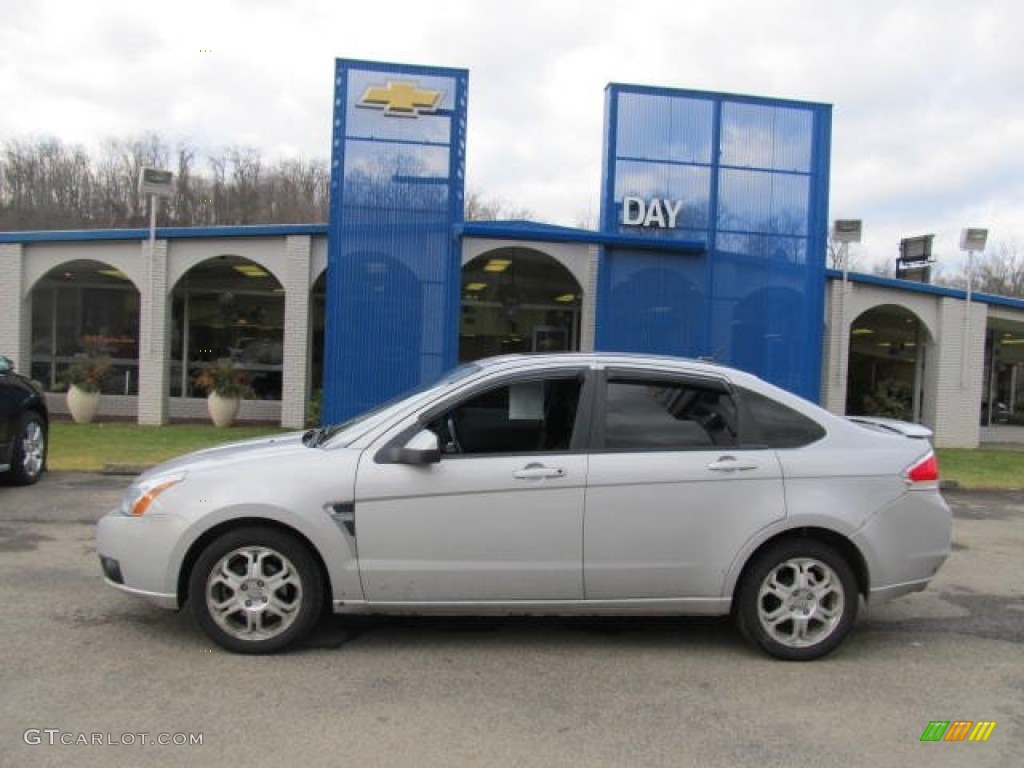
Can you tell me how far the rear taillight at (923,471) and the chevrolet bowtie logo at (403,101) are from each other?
36.7ft

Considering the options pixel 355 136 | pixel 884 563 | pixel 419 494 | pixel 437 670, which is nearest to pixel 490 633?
pixel 437 670

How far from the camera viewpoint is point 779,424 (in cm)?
492

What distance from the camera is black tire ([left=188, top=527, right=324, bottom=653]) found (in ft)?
14.8

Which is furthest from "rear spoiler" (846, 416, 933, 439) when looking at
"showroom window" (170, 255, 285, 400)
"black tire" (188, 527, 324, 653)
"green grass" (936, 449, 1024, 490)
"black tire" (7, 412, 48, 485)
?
"showroom window" (170, 255, 285, 400)

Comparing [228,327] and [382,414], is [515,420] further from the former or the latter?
[228,327]

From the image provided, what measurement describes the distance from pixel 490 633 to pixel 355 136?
1097 centimetres

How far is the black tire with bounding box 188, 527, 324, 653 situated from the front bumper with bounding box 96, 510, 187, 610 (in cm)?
12

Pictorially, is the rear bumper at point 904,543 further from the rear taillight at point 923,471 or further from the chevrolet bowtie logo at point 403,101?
the chevrolet bowtie logo at point 403,101

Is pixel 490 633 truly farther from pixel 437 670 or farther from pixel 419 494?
pixel 419 494

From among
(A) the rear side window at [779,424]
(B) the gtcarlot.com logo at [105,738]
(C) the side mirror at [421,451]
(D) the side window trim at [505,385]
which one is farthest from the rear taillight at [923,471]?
(B) the gtcarlot.com logo at [105,738]

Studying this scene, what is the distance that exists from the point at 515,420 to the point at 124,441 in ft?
36.3

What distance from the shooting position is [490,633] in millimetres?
5113

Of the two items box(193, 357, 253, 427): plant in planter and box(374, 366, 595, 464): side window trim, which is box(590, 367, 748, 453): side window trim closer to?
box(374, 366, 595, 464): side window trim

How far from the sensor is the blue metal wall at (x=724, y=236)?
15.3 m
